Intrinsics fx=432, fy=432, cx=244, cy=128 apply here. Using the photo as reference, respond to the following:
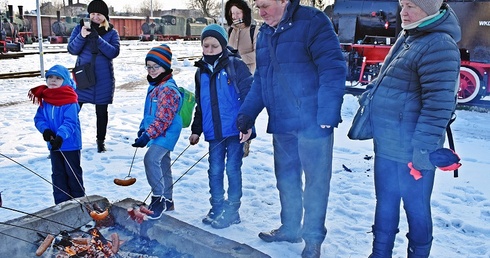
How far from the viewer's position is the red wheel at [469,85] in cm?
925

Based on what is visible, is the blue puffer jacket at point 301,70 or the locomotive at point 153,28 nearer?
the blue puffer jacket at point 301,70

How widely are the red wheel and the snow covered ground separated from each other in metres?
1.87

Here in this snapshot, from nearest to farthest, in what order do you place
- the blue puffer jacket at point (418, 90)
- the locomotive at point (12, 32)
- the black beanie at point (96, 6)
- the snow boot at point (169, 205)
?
the blue puffer jacket at point (418, 90) < the snow boot at point (169, 205) < the black beanie at point (96, 6) < the locomotive at point (12, 32)

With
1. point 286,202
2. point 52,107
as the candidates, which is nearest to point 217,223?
point 286,202

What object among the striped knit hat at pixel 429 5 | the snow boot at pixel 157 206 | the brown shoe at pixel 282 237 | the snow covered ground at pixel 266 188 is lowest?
the snow covered ground at pixel 266 188

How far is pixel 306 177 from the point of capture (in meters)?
3.06

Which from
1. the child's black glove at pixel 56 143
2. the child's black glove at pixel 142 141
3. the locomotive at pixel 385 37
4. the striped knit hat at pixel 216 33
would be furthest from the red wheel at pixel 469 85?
the child's black glove at pixel 56 143

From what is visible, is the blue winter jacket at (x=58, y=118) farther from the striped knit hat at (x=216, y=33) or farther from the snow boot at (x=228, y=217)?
the snow boot at (x=228, y=217)

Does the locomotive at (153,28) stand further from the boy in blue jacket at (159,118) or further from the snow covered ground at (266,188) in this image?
the boy in blue jacket at (159,118)

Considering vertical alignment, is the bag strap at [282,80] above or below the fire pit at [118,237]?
above

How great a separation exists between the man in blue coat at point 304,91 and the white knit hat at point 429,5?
1.95 feet

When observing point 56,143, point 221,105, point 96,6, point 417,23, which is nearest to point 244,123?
point 221,105

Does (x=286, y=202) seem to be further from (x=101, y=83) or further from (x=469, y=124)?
(x=469, y=124)

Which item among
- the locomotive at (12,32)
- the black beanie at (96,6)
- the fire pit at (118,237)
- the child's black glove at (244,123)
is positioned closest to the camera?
the fire pit at (118,237)
